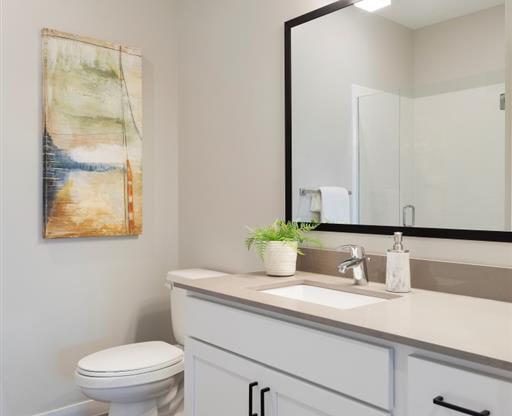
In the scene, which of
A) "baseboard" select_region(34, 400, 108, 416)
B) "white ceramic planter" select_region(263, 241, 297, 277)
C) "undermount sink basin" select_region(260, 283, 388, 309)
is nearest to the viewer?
"undermount sink basin" select_region(260, 283, 388, 309)

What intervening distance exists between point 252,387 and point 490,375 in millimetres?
669

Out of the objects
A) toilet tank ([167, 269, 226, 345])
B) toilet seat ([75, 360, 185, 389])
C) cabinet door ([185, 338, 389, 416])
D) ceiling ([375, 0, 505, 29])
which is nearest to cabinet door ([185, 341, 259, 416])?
cabinet door ([185, 338, 389, 416])

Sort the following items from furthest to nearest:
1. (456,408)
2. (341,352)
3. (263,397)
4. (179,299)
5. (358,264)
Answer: (179,299) < (358,264) < (263,397) < (341,352) < (456,408)

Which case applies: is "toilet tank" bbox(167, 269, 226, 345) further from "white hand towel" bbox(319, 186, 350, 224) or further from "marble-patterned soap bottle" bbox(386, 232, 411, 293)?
"marble-patterned soap bottle" bbox(386, 232, 411, 293)

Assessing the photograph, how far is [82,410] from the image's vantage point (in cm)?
230

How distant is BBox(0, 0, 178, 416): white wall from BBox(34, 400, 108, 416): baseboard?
28mm

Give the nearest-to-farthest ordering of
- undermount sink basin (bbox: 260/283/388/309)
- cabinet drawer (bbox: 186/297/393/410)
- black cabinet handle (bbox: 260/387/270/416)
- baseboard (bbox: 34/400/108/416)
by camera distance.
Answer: cabinet drawer (bbox: 186/297/393/410) < black cabinet handle (bbox: 260/387/270/416) < undermount sink basin (bbox: 260/283/388/309) < baseboard (bbox: 34/400/108/416)

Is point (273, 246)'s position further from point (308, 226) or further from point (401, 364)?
point (401, 364)

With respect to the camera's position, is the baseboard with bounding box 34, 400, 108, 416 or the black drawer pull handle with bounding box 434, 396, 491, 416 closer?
the black drawer pull handle with bounding box 434, 396, 491, 416

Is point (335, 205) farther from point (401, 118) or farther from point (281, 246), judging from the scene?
point (401, 118)

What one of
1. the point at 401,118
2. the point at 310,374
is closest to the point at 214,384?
the point at 310,374

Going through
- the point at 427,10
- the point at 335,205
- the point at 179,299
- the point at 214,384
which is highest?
the point at 427,10

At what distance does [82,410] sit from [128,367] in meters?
0.63

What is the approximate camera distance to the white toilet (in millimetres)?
1845
